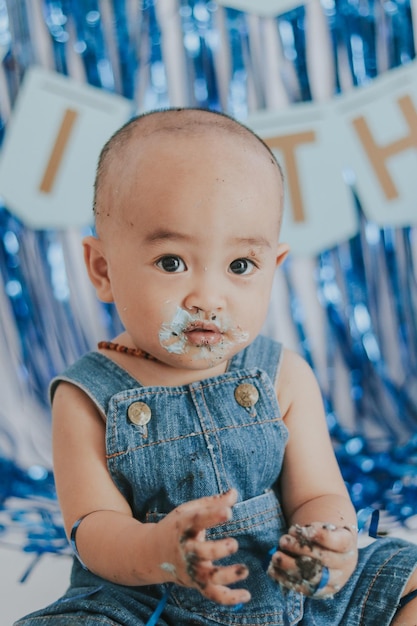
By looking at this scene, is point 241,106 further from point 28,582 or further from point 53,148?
point 28,582

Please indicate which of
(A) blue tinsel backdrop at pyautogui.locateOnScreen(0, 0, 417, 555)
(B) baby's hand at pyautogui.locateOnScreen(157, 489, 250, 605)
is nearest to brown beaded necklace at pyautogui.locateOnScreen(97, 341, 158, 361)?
(B) baby's hand at pyautogui.locateOnScreen(157, 489, 250, 605)

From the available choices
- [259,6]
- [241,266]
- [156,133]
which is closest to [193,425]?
[241,266]

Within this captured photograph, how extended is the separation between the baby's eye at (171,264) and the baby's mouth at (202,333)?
0.05m

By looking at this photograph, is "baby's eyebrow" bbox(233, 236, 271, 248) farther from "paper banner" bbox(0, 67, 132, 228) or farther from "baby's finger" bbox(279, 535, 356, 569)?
"paper banner" bbox(0, 67, 132, 228)

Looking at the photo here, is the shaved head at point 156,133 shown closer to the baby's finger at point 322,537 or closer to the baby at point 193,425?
the baby at point 193,425

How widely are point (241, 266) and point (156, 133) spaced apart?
0.52ft

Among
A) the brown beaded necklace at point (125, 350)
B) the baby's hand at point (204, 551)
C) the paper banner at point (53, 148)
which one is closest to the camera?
the baby's hand at point (204, 551)

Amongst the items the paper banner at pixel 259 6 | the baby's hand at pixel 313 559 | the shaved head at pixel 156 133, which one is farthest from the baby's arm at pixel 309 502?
the paper banner at pixel 259 6

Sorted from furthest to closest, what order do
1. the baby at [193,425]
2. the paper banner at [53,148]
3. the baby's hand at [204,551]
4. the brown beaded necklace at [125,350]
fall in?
the paper banner at [53,148] < the brown beaded necklace at [125,350] < the baby at [193,425] < the baby's hand at [204,551]

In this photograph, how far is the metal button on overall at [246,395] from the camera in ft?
2.84

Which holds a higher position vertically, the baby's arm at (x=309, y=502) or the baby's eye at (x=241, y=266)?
the baby's eye at (x=241, y=266)

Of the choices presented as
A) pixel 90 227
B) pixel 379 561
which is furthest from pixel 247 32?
pixel 379 561

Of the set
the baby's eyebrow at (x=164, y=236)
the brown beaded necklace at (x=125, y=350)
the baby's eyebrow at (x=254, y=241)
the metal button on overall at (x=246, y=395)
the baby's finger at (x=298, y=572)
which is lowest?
the baby's finger at (x=298, y=572)

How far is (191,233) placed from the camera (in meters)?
0.77
